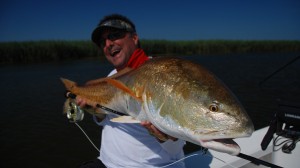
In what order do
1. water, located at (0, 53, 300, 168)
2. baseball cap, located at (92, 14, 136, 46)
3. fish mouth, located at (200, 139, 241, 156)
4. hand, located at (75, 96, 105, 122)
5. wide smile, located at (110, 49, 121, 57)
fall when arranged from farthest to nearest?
water, located at (0, 53, 300, 168), wide smile, located at (110, 49, 121, 57), baseball cap, located at (92, 14, 136, 46), hand, located at (75, 96, 105, 122), fish mouth, located at (200, 139, 241, 156)

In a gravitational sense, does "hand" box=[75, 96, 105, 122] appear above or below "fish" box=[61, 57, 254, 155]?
below

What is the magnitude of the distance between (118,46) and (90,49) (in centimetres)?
3415

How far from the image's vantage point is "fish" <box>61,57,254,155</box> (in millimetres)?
1566

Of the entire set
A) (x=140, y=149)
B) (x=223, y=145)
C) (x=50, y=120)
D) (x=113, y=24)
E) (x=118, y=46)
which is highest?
(x=113, y=24)

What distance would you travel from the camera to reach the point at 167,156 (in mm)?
2637

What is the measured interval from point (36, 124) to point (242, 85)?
38.0 ft

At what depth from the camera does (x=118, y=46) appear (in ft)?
10.4

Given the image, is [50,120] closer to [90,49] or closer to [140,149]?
[140,149]

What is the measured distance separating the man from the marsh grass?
28.6m

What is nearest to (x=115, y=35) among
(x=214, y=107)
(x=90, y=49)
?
(x=214, y=107)

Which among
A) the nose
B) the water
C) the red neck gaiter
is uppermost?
the nose

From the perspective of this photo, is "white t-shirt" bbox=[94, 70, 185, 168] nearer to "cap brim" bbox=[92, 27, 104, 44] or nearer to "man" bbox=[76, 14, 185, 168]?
"man" bbox=[76, 14, 185, 168]

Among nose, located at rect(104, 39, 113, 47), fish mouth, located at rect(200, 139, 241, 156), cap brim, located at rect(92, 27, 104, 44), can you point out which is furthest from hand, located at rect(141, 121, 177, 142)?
cap brim, located at rect(92, 27, 104, 44)

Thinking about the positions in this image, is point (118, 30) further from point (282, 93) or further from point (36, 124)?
point (282, 93)
